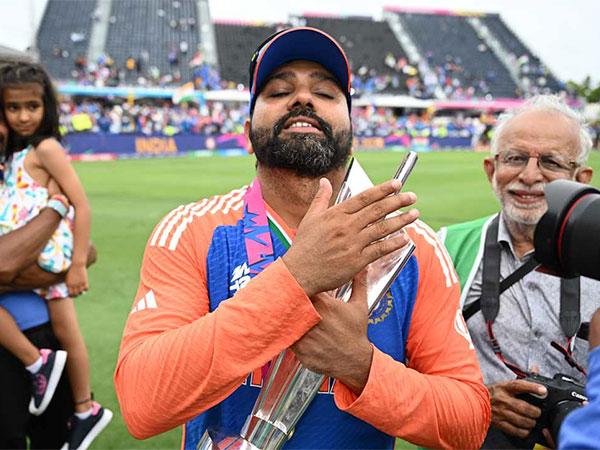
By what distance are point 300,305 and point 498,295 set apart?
127 cm

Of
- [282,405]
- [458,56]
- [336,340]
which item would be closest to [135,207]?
[282,405]

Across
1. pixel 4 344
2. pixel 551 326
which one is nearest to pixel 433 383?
pixel 551 326

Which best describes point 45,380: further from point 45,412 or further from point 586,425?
point 586,425

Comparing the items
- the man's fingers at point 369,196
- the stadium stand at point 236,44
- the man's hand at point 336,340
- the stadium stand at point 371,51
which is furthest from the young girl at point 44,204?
the stadium stand at point 371,51

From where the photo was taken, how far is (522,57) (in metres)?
55.6

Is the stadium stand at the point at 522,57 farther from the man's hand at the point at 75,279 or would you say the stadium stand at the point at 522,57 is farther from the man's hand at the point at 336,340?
the man's hand at the point at 336,340

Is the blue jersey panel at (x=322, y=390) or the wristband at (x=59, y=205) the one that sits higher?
the blue jersey panel at (x=322, y=390)

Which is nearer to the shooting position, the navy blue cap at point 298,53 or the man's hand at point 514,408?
the navy blue cap at point 298,53

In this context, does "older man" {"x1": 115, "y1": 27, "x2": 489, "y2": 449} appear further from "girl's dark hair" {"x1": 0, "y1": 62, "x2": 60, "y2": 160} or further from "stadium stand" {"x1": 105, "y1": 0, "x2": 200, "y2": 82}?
"stadium stand" {"x1": 105, "y1": 0, "x2": 200, "y2": 82}

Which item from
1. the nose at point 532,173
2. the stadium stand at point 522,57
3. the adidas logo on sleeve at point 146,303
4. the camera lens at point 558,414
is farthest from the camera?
the stadium stand at point 522,57

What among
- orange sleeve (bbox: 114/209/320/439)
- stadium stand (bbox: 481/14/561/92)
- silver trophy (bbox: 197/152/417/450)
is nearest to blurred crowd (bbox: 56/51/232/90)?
stadium stand (bbox: 481/14/561/92)

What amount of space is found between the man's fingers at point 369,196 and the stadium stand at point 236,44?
44.3 meters

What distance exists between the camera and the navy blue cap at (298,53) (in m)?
1.67

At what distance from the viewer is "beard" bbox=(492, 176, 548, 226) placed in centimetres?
227
